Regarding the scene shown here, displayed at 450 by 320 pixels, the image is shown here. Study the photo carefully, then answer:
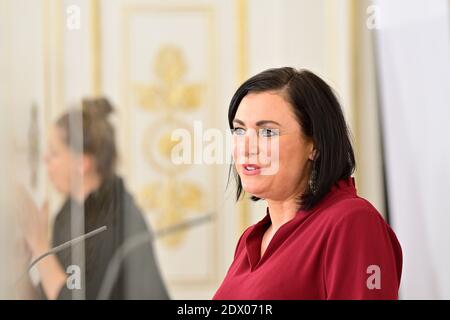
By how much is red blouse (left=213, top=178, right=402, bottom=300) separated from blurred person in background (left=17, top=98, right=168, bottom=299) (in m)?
0.66

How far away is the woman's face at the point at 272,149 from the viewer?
90 cm

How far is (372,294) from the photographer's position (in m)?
0.79

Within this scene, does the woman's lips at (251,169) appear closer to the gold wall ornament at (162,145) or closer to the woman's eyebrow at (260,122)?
the woman's eyebrow at (260,122)

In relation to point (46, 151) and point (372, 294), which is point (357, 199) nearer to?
point (372, 294)

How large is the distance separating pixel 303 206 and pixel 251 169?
9cm

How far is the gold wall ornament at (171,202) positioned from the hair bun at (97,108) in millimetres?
192

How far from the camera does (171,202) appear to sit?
1.53 meters

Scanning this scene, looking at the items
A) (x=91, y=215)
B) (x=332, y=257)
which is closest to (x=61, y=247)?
(x=91, y=215)

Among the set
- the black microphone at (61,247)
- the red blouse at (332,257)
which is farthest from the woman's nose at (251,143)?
the black microphone at (61,247)

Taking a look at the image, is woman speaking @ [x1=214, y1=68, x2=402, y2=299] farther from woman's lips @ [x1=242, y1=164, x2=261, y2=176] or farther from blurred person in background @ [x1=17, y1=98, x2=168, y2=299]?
blurred person in background @ [x1=17, y1=98, x2=168, y2=299]

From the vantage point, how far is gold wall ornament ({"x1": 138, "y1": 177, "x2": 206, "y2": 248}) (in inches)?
60.2

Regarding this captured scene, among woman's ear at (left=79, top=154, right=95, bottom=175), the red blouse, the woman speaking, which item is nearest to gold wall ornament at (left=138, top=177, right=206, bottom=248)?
woman's ear at (left=79, top=154, right=95, bottom=175)

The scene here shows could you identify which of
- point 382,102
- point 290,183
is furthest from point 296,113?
point 382,102

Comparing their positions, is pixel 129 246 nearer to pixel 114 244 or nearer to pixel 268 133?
pixel 114 244
